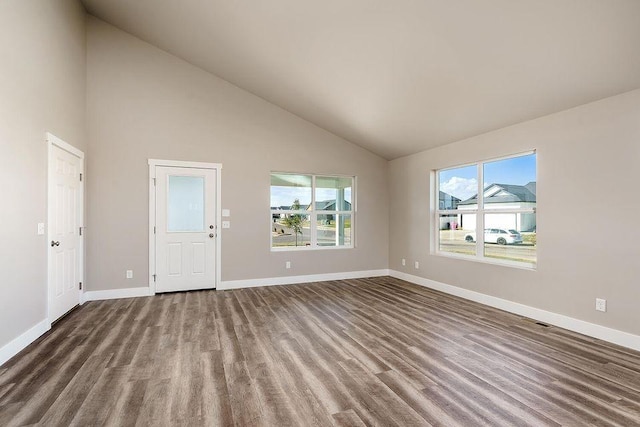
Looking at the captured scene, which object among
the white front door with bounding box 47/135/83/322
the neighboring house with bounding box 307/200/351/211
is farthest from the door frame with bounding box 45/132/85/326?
the neighboring house with bounding box 307/200/351/211

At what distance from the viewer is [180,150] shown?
5.27 metres

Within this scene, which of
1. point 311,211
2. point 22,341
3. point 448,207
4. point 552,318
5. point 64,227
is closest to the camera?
point 22,341

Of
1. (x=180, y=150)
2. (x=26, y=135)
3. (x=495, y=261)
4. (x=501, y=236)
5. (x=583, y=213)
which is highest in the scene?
(x=180, y=150)

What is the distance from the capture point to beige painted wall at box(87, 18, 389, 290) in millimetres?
4859

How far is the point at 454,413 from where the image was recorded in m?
2.02

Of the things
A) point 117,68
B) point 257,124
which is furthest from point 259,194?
point 117,68

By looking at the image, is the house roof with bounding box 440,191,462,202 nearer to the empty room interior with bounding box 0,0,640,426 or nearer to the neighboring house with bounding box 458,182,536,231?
the empty room interior with bounding box 0,0,640,426

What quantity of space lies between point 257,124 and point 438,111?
307 centimetres

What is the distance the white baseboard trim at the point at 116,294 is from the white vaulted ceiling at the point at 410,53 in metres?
3.74

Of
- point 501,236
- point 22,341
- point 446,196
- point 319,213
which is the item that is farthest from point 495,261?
point 22,341

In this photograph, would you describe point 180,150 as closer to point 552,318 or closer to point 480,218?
point 480,218

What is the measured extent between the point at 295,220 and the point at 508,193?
3514 millimetres

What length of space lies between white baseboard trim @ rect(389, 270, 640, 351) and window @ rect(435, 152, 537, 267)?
0.53 metres

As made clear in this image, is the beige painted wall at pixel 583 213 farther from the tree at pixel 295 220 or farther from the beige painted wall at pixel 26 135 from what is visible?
the beige painted wall at pixel 26 135
